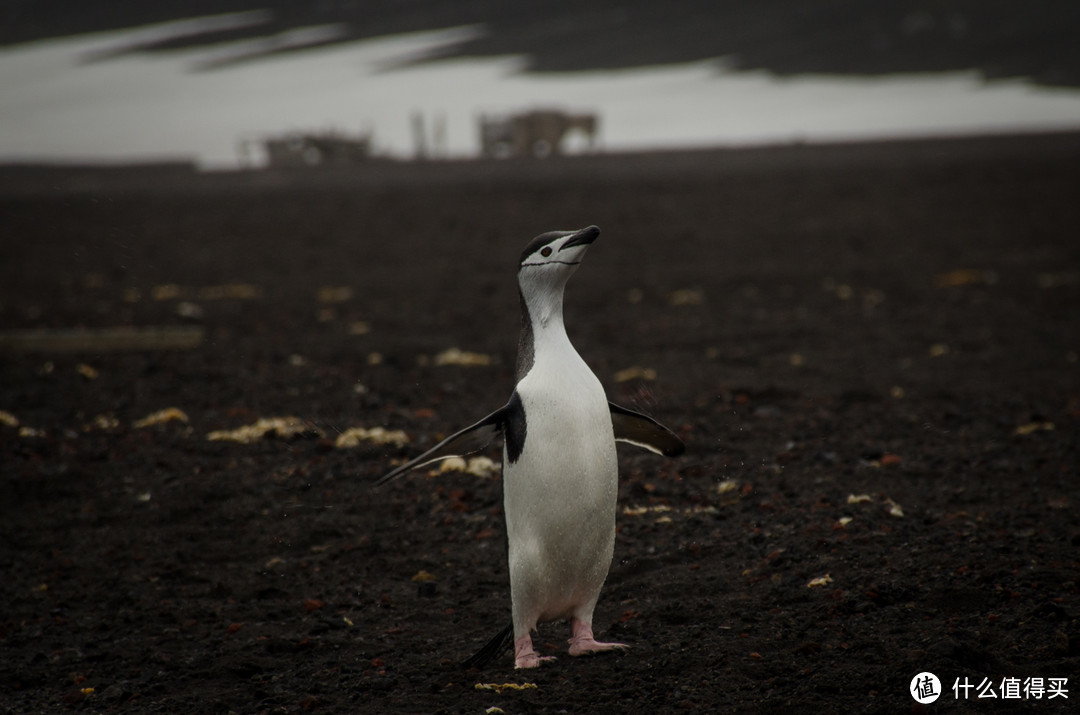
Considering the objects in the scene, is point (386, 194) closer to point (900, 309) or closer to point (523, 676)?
point (900, 309)

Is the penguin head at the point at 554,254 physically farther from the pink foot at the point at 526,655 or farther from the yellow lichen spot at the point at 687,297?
the yellow lichen spot at the point at 687,297

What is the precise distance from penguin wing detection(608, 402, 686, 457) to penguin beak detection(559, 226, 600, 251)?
644mm

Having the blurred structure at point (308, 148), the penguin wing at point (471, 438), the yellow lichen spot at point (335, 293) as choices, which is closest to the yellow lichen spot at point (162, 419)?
the penguin wing at point (471, 438)

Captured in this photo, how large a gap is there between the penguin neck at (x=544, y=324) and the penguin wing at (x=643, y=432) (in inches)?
14.3

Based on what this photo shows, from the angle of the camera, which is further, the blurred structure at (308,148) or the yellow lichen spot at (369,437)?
the blurred structure at (308,148)

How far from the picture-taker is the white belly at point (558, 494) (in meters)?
3.49

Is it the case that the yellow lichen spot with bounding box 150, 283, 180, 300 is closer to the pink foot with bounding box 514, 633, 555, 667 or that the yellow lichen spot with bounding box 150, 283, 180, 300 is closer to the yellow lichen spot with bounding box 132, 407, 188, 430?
the yellow lichen spot with bounding box 132, 407, 188, 430

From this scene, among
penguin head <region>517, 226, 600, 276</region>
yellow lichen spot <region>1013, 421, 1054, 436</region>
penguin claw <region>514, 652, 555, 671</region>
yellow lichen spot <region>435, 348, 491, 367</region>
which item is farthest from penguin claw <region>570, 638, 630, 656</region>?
yellow lichen spot <region>435, 348, 491, 367</region>

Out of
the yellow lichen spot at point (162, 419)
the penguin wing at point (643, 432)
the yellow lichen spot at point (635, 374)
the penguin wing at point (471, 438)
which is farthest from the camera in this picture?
the yellow lichen spot at point (635, 374)

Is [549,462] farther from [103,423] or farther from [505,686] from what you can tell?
[103,423]

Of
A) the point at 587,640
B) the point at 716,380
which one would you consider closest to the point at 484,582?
the point at 587,640

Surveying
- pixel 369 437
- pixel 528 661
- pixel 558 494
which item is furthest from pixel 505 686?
pixel 369 437

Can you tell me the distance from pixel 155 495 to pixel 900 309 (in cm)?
654

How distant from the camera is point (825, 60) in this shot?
123 feet
